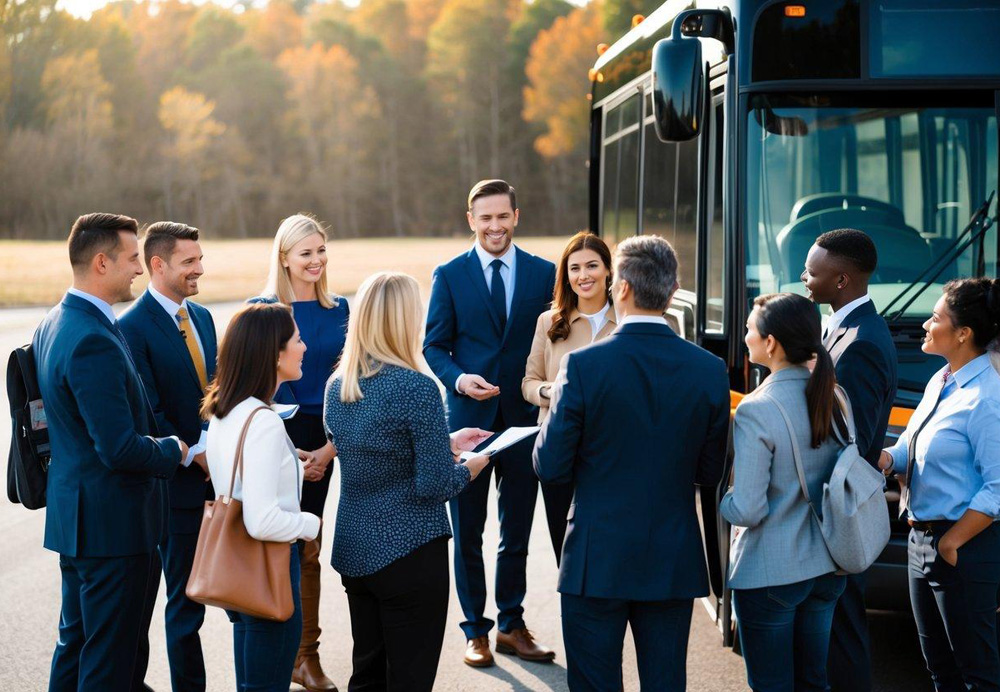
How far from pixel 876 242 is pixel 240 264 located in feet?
138

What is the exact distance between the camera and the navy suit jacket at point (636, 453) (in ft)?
11.7

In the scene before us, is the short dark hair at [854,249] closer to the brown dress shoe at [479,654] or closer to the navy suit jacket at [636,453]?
the navy suit jacket at [636,453]

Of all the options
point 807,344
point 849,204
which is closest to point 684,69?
point 849,204

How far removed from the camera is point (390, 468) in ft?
12.4

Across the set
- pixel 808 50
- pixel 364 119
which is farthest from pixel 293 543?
pixel 364 119

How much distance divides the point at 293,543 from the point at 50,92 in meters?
49.9

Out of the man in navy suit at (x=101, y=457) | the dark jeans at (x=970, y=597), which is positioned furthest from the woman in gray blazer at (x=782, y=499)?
the man in navy suit at (x=101, y=457)

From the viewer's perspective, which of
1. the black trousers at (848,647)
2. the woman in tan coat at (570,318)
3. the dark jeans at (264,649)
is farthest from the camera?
the woman in tan coat at (570,318)

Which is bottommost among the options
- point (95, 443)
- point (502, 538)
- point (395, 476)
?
point (502, 538)

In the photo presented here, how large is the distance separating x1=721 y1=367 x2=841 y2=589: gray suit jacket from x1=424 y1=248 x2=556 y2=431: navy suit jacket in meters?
2.01

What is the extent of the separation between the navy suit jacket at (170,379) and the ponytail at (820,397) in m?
2.39

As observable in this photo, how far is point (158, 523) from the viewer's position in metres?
4.14

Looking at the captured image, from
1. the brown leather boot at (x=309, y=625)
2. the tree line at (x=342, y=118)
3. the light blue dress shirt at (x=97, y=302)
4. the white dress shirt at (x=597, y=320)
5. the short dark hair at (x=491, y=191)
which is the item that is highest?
the tree line at (x=342, y=118)

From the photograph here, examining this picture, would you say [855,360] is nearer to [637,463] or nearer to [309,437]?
[637,463]
